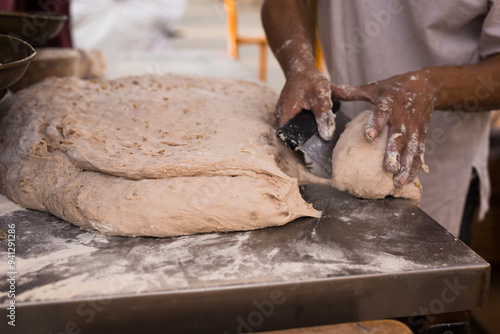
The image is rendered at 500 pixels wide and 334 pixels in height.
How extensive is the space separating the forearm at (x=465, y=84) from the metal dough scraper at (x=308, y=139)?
1.04 ft

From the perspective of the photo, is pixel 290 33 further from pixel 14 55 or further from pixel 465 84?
pixel 14 55

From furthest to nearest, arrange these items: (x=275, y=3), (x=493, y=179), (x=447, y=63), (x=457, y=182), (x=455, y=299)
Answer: (x=493, y=179)
(x=457, y=182)
(x=275, y=3)
(x=447, y=63)
(x=455, y=299)

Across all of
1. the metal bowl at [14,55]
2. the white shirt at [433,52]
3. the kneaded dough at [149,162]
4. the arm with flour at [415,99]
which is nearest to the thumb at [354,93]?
the arm with flour at [415,99]

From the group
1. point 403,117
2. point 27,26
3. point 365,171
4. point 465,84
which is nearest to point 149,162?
point 365,171

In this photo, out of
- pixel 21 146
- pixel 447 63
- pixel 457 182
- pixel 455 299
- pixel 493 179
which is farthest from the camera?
pixel 493 179

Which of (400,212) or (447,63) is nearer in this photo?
(400,212)

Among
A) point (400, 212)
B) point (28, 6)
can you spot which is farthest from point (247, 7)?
point (400, 212)

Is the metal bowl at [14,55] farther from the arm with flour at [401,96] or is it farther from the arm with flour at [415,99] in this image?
the arm with flour at [415,99]

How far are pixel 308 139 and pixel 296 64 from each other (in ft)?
1.06

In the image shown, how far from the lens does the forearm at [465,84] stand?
4.68 feet

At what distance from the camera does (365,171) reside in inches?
50.9

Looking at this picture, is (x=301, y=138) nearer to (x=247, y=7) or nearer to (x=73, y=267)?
(x=73, y=267)

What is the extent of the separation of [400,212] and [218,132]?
0.57 m

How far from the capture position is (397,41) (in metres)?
1.81
